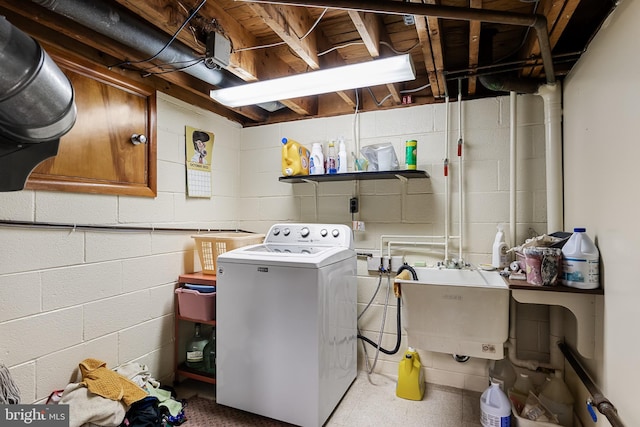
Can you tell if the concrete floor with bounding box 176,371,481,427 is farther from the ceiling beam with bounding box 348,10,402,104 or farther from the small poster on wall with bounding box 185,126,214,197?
the ceiling beam with bounding box 348,10,402,104

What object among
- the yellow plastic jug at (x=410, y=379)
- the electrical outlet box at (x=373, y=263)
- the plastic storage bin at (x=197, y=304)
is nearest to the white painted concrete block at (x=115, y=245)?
the plastic storage bin at (x=197, y=304)

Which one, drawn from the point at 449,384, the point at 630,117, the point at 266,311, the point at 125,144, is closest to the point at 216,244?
the point at 266,311

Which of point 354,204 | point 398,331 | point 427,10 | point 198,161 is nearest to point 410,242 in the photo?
point 354,204

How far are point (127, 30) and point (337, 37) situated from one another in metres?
1.25

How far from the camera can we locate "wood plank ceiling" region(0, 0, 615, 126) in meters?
1.50

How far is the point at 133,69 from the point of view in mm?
2100

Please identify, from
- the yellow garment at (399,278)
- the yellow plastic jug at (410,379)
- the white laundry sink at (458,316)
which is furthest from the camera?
the yellow plastic jug at (410,379)

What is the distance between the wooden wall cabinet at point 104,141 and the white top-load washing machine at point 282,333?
83cm

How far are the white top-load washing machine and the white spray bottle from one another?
1000mm

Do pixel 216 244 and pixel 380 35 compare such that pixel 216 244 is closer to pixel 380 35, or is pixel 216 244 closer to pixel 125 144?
pixel 125 144

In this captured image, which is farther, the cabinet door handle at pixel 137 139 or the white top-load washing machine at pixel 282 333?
the cabinet door handle at pixel 137 139

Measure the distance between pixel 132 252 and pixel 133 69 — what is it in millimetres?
1172

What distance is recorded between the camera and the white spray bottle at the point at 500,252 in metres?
2.15

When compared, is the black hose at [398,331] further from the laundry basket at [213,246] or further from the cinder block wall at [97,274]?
the cinder block wall at [97,274]
